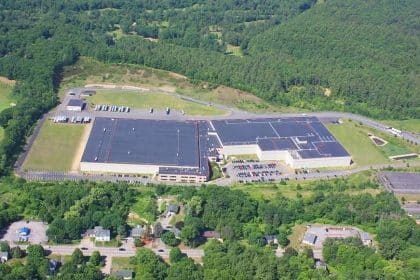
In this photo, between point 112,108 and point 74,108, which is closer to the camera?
point 74,108

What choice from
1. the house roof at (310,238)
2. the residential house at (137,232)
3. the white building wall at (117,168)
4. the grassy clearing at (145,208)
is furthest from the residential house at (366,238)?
the white building wall at (117,168)

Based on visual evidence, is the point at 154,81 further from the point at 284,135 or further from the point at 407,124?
the point at 407,124

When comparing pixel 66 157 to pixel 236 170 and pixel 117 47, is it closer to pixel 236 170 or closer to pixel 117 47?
pixel 236 170

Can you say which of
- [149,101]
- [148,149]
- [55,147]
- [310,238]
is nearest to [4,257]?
[55,147]

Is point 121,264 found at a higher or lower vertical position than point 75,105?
lower

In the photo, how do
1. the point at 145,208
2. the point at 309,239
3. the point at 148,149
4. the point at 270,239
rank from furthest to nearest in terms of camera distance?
the point at 148,149, the point at 145,208, the point at 309,239, the point at 270,239

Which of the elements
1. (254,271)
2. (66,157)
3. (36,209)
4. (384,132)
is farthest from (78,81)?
(254,271)
